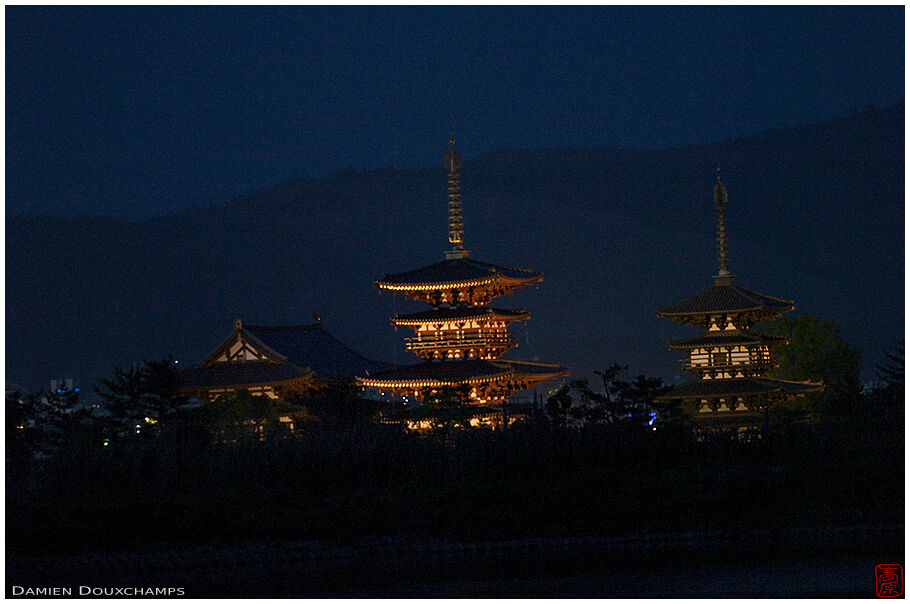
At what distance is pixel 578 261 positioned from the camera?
A: 3834 inches

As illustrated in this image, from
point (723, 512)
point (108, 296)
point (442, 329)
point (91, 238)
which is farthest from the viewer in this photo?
point (91, 238)

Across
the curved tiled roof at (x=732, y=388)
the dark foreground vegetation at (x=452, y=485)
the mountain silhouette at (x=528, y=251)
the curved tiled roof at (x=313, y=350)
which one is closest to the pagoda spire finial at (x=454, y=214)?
the curved tiled roof at (x=313, y=350)

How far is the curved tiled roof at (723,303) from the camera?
36.6 meters

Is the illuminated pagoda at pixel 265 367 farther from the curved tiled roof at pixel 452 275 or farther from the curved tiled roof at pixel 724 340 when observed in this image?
the curved tiled roof at pixel 724 340

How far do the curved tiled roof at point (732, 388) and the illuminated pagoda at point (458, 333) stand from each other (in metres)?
4.42

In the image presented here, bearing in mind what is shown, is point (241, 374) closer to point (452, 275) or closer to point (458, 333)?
point (458, 333)

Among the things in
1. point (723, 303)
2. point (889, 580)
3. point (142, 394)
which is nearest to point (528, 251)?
point (723, 303)

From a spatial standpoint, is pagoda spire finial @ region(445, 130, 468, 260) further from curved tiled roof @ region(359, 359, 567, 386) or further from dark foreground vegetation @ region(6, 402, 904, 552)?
dark foreground vegetation @ region(6, 402, 904, 552)

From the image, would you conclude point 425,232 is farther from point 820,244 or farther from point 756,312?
point 756,312

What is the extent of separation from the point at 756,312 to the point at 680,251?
61739mm

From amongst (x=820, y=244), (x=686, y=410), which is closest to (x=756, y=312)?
(x=686, y=410)

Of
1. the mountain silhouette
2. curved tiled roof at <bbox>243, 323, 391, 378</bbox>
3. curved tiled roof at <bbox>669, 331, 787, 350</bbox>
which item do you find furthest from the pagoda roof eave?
the mountain silhouette

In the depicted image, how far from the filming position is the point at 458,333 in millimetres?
33938

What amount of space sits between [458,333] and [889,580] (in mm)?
17249
